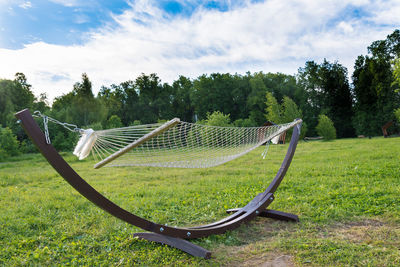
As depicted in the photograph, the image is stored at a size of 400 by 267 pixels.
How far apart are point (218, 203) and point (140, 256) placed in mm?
1834

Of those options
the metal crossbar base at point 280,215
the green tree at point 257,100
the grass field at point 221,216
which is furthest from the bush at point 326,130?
the metal crossbar base at point 280,215

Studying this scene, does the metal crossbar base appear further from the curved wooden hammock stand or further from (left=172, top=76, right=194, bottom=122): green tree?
(left=172, top=76, right=194, bottom=122): green tree

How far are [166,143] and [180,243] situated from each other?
1.05 meters

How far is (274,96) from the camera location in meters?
31.5

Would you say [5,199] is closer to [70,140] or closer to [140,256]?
[140,256]

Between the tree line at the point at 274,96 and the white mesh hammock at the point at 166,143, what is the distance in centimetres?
2398

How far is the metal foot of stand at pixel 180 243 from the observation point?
283 cm

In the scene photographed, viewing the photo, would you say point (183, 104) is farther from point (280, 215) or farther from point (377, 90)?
point (280, 215)

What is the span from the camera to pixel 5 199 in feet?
17.6

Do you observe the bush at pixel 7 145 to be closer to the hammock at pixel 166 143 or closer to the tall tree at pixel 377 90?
the hammock at pixel 166 143

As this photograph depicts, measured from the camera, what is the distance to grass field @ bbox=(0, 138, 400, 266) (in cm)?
286

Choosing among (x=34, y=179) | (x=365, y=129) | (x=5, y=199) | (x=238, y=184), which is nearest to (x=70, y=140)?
(x=34, y=179)

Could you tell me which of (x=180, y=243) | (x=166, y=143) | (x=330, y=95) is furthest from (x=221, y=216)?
(x=330, y=95)

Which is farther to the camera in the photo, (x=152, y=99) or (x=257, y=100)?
(x=152, y=99)
